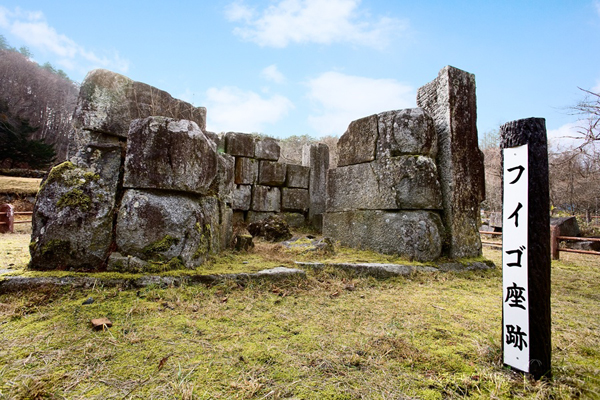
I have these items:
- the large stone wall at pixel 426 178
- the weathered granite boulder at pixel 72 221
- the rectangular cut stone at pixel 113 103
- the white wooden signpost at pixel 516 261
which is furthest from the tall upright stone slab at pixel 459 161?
the weathered granite boulder at pixel 72 221

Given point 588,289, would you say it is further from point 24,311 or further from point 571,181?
point 571,181

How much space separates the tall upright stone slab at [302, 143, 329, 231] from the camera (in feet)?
26.9

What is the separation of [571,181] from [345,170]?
50.4 ft

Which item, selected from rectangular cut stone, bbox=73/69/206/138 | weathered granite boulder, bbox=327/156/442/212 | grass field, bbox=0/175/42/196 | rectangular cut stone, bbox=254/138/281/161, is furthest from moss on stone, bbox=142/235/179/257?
grass field, bbox=0/175/42/196

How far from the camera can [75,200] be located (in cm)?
273

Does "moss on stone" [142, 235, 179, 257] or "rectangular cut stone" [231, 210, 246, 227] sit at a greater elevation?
"rectangular cut stone" [231, 210, 246, 227]

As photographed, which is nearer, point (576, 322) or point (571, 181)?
point (576, 322)

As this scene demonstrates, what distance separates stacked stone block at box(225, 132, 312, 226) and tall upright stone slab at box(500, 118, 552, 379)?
6.24 meters

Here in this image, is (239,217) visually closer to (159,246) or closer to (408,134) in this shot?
(408,134)

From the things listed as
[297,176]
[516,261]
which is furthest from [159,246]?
[297,176]

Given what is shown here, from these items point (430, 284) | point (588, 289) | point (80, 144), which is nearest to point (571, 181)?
point (588, 289)

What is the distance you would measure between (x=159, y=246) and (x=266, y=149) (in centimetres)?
534

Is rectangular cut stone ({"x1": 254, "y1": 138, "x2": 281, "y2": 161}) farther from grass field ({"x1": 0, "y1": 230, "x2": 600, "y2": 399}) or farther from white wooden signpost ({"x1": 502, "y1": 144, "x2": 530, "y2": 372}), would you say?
white wooden signpost ({"x1": 502, "y1": 144, "x2": 530, "y2": 372})

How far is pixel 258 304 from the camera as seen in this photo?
8.00 feet
